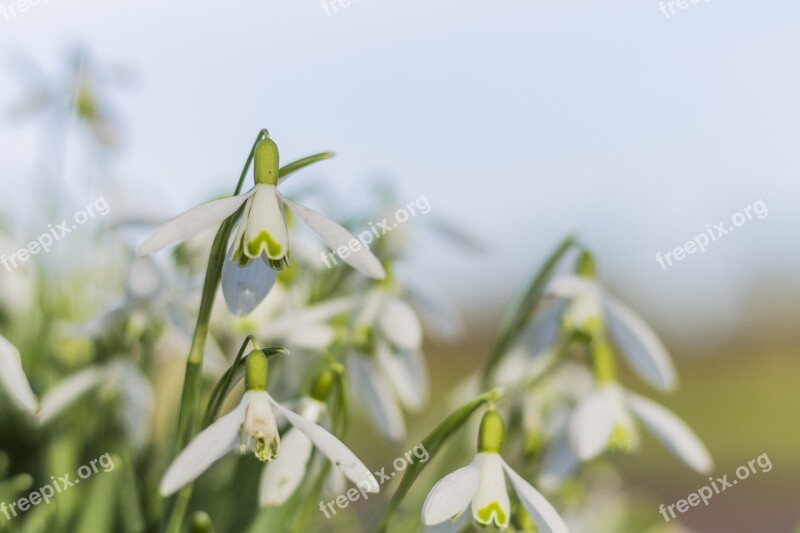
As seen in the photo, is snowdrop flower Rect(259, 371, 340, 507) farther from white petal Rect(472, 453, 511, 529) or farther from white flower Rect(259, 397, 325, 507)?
white petal Rect(472, 453, 511, 529)

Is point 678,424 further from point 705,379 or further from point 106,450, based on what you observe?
point 705,379

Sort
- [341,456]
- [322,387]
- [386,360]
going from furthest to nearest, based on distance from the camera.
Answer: [386,360] → [322,387] → [341,456]

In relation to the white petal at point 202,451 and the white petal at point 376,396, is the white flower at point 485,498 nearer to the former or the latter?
the white petal at point 202,451

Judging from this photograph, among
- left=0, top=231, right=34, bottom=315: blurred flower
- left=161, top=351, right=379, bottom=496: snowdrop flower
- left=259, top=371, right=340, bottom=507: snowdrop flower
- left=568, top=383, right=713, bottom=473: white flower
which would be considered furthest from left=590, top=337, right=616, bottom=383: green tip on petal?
left=0, top=231, right=34, bottom=315: blurred flower

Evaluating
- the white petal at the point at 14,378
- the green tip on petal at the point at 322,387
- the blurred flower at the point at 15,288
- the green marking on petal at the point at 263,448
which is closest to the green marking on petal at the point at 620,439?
the green tip on petal at the point at 322,387

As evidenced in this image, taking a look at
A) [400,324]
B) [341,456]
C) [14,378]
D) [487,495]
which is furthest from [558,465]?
[14,378]

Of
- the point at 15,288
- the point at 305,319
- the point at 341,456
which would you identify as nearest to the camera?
the point at 341,456

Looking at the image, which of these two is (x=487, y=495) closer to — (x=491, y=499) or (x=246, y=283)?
(x=491, y=499)
